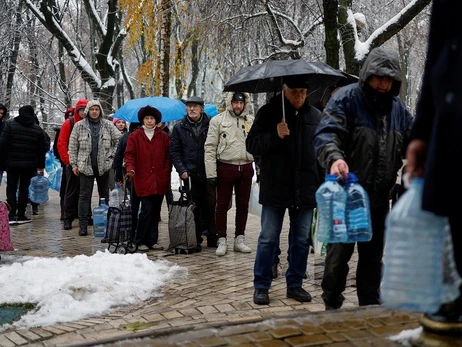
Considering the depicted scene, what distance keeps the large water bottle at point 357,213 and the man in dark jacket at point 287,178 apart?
56.4 inches

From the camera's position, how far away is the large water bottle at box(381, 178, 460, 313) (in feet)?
8.75

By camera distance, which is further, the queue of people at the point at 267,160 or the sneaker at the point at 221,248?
the sneaker at the point at 221,248

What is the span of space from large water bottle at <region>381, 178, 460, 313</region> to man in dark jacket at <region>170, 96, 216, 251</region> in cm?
609

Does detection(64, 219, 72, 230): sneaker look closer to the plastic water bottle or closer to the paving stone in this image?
the plastic water bottle

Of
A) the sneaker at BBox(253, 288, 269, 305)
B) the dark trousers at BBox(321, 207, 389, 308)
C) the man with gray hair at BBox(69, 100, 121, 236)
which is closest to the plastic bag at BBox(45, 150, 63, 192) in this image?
the man with gray hair at BBox(69, 100, 121, 236)

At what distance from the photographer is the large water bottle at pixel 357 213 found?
432 centimetres

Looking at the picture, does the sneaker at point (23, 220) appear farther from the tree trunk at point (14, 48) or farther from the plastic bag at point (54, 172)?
the tree trunk at point (14, 48)

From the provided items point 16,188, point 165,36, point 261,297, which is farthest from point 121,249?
point 165,36

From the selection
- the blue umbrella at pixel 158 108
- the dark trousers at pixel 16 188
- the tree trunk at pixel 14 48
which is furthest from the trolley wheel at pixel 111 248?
the tree trunk at pixel 14 48

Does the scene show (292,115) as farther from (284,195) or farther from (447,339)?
(447,339)

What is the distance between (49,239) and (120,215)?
186 cm

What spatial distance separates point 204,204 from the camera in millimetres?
9156

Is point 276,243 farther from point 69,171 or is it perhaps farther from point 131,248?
point 69,171

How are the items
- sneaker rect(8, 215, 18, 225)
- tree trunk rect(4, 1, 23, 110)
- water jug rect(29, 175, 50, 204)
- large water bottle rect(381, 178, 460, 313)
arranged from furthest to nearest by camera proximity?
1. tree trunk rect(4, 1, 23, 110)
2. water jug rect(29, 175, 50, 204)
3. sneaker rect(8, 215, 18, 225)
4. large water bottle rect(381, 178, 460, 313)
